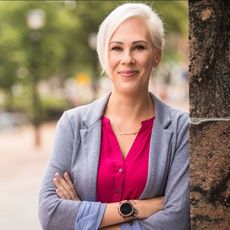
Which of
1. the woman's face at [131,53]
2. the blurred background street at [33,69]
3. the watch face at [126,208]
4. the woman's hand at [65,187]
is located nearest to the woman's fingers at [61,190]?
the woman's hand at [65,187]

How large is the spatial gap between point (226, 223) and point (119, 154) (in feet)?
1.88

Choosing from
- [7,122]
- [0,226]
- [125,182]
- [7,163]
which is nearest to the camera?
[125,182]

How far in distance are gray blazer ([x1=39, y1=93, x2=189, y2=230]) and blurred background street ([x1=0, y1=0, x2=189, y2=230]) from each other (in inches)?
177

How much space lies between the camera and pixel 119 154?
244cm

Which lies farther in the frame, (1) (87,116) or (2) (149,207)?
(1) (87,116)

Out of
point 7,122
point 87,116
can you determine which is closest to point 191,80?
point 87,116

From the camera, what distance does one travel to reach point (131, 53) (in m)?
2.44

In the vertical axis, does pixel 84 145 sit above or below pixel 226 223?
above

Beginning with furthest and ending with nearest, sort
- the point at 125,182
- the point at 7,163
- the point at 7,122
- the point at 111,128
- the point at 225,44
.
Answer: the point at 7,122 → the point at 7,163 → the point at 111,128 → the point at 125,182 → the point at 225,44

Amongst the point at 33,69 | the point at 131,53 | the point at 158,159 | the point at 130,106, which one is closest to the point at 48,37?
the point at 33,69

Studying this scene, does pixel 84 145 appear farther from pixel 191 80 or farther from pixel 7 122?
pixel 7 122

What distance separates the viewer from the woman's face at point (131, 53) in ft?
8.00

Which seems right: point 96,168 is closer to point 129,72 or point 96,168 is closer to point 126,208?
point 126,208

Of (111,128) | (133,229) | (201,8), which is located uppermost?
(201,8)
